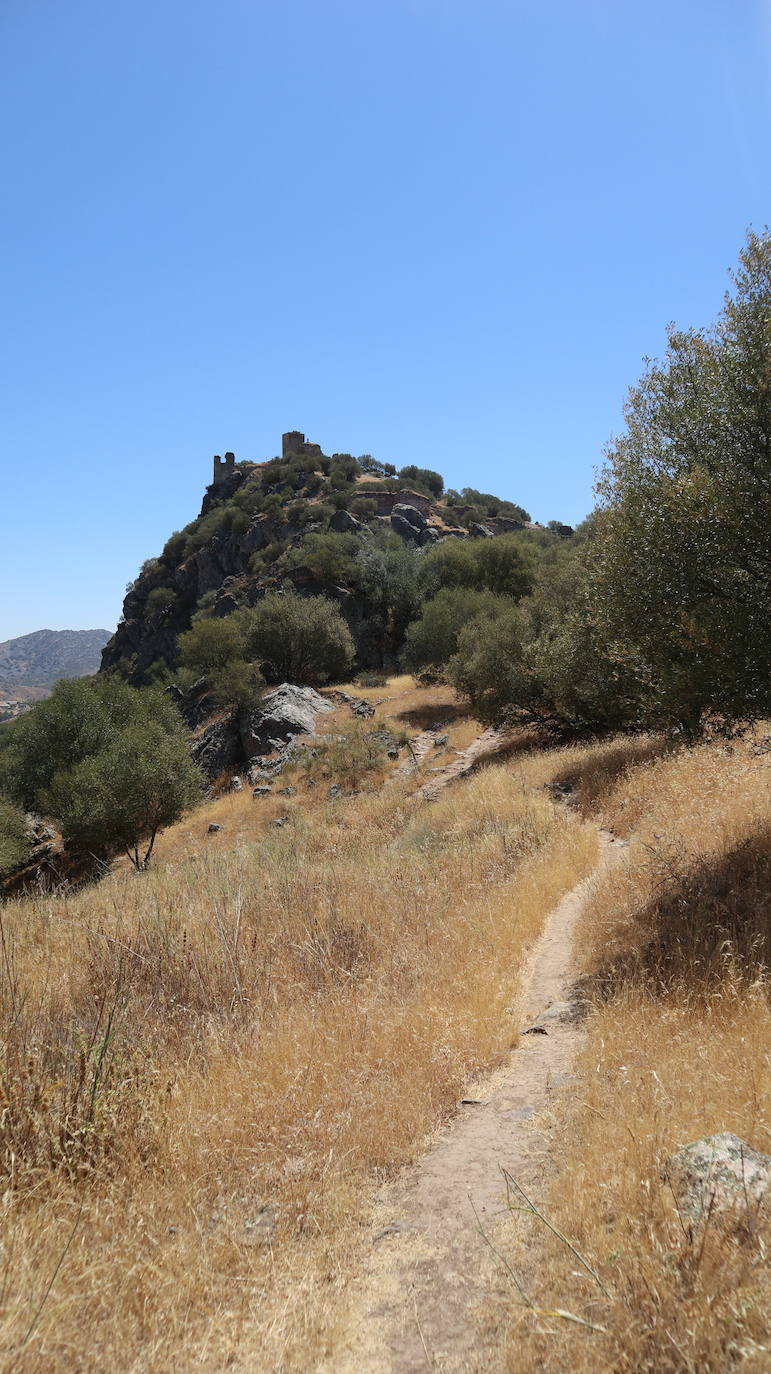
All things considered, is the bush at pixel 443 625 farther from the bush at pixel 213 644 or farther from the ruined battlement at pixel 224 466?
the ruined battlement at pixel 224 466

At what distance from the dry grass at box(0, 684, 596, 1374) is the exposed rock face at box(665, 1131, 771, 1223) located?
161 cm

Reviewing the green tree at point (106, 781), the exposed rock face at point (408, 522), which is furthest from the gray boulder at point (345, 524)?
the green tree at point (106, 781)

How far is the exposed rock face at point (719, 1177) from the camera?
2721 millimetres

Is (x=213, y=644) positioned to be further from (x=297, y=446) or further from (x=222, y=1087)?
(x=297, y=446)

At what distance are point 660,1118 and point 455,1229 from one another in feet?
4.04

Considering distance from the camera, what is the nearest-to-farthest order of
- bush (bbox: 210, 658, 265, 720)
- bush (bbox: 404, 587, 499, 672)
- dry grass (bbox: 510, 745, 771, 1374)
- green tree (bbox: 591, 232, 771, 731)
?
1. dry grass (bbox: 510, 745, 771, 1374)
2. green tree (bbox: 591, 232, 771, 731)
3. bush (bbox: 210, 658, 265, 720)
4. bush (bbox: 404, 587, 499, 672)

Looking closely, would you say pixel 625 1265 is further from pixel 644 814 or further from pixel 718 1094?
pixel 644 814

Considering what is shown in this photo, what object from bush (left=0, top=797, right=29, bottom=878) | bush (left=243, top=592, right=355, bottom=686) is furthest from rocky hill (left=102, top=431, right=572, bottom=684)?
bush (left=0, top=797, right=29, bottom=878)

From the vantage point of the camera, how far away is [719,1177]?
9.36 feet

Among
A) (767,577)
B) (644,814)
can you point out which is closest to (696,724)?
(767,577)

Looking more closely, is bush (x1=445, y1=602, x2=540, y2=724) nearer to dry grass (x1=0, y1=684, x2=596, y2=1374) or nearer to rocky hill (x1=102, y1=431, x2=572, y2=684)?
dry grass (x1=0, y1=684, x2=596, y2=1374)

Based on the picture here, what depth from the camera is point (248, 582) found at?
7781 cm

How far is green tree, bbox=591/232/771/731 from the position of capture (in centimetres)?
798

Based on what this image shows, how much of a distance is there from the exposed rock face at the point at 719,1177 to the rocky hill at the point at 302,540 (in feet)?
178
